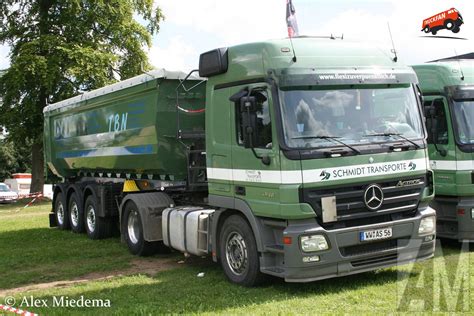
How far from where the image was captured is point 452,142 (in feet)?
30.4

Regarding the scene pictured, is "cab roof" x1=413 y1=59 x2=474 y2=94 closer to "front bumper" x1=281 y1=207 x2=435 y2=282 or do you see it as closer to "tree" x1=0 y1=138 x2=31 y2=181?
"front bumper" x1=281 y1=207 x2=435 y2=282

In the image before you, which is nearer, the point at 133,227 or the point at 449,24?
the point at 133,227

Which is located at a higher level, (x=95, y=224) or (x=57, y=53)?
(x=57, y=53)

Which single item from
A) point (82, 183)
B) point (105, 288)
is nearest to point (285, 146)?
point (105, 288)

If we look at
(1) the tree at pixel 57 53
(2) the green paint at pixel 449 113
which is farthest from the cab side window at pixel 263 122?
(1) the tree at pixel 57 53

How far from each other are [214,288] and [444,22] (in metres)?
14.2

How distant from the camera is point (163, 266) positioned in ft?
31.7

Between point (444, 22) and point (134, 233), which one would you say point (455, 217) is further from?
point (444, 22)

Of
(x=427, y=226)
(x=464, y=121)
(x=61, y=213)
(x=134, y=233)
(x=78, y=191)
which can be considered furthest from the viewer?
(x=61, y=213)

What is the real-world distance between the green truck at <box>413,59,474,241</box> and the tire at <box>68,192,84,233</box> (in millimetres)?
8482

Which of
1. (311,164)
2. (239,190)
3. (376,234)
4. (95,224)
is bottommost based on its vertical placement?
(95,224)

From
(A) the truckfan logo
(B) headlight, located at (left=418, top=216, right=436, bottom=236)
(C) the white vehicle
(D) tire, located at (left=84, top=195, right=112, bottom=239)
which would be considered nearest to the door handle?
(A) the truckfan logo

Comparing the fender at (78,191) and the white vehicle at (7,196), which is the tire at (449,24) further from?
the white vehicle at (7,196)

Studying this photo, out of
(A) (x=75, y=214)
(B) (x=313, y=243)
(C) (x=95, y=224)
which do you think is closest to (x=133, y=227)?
(C) (x=95, y=224)
